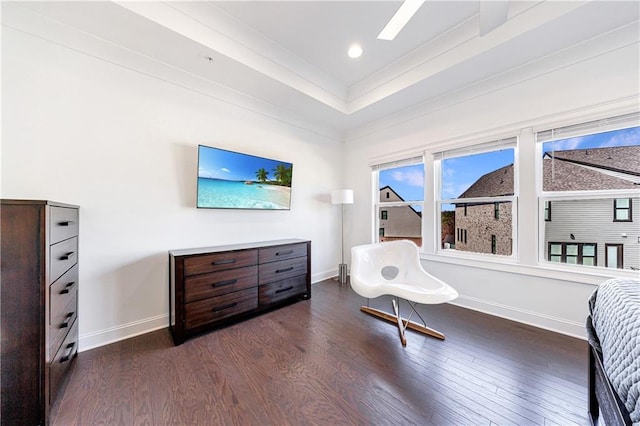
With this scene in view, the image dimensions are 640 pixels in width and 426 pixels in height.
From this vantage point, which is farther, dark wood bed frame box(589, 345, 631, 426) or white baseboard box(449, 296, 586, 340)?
white baseboard box(449, 296, 586, 340)

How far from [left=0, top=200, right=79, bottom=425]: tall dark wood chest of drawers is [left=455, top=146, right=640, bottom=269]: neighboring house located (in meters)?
3.81

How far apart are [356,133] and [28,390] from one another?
4230 millimetres

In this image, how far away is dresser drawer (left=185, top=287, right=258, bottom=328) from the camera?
2054 millimetres

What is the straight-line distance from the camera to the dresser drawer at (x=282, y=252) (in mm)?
2609

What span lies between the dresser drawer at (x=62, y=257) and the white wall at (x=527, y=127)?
3510mm

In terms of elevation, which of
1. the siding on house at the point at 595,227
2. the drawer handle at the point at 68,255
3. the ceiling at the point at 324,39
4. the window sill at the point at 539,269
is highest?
the ceiling at the point at 324,39

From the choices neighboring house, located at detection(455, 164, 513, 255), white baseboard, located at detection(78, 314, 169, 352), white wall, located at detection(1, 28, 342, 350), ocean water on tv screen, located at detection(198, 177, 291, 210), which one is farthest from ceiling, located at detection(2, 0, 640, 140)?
white baseboard, located at detection(78, 314, 169, 352)

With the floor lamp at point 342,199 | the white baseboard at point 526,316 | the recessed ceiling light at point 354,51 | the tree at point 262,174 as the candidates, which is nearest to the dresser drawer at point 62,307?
the tree at point 262,174

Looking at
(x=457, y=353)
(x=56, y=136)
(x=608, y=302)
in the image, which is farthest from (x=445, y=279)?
(x=56, y=136)

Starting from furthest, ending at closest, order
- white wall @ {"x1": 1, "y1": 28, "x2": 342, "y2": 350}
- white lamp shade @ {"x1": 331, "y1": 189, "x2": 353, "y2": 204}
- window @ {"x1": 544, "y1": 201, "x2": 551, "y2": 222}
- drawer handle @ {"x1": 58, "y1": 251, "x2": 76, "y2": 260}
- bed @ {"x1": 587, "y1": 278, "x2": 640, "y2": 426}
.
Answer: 1. white lamp shade @ {"x1": 331, "y1": 189, "x2": 353, "y2": 204}
2. window @ {"x1": 544, "y1": 201, "x2": 551, "y2": 222}
3. white wall @ {"x1": 1, "y1": 28, "x2": 342, "y2": 350}
4. drawer handle @ {"x1": 58, "y1": 251, "x2": 76, "y2": 260}
5. bed @ {"x1": 587, "y1": 278, "x2": 640, "y2": 426}

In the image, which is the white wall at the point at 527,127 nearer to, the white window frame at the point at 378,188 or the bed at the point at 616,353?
the white window frame at the point at 378,188

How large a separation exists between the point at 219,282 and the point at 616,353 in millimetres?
2521

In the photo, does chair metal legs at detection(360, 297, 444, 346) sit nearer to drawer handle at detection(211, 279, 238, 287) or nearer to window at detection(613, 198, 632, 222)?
drawer handle at detection(211, 279, 238, 287)

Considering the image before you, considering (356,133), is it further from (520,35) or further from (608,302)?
(608,302)
